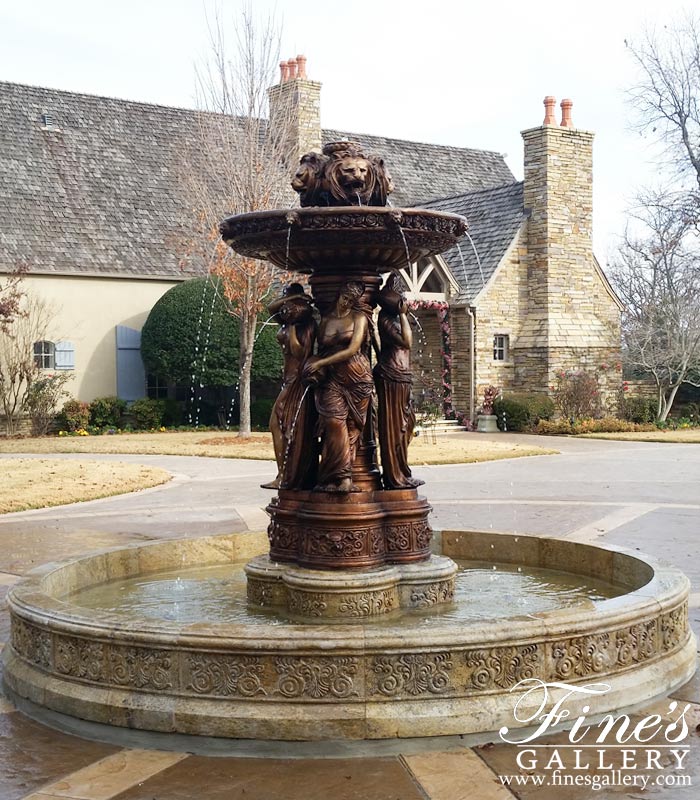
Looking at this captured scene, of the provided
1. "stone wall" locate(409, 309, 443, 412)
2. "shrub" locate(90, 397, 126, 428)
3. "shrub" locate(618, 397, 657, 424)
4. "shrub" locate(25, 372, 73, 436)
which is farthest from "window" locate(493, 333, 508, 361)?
"shrub" locate(25, 372, 73, 436)

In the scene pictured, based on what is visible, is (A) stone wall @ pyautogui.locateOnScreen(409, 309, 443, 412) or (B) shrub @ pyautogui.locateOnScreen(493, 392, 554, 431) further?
(A) stone wall @ pyautogui.locateOnScreen(409, 309, 443, 412)

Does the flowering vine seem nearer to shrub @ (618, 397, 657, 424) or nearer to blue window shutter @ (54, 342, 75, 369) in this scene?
shrub @ (618, 397, 657, 424)

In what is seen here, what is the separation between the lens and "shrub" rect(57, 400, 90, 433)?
2633cm

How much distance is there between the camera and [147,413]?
89.6ft

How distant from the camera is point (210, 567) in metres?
8.37

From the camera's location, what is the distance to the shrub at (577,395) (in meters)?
28.0

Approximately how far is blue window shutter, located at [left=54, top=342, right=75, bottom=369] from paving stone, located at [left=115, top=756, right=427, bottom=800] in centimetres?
2333

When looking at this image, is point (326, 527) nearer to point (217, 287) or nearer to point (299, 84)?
point (217, 287)

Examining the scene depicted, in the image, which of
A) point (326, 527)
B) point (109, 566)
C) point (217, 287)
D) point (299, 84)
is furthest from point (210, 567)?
point (299, 84)

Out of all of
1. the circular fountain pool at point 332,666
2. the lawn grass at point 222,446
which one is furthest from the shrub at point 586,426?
the circular fountain pool at point 332,666

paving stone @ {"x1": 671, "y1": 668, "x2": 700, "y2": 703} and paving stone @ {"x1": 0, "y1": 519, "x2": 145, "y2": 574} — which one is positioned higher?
paving stone @ {"x1": 0, "y1": 519, "x2": 145, "y2": 574}

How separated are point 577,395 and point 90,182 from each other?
14.4m

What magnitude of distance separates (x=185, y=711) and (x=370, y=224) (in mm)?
2994

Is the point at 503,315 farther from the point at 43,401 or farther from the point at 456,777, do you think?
the point at 456,777
